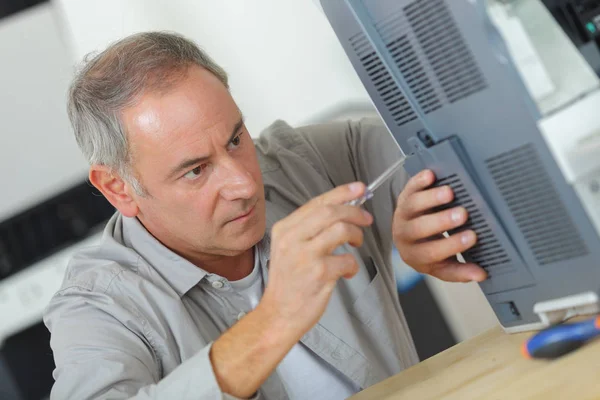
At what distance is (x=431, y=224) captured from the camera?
1.10m

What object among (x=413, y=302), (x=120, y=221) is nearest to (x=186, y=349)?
(x=120, y=221)

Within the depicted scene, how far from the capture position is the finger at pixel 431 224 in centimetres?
107

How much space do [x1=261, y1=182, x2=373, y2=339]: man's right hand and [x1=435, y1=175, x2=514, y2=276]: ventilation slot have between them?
125mm

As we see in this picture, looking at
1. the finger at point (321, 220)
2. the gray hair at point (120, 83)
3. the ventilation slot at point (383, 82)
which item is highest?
the gray hair at point (120, 83)

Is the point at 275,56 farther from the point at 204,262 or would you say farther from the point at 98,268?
the point at 98,268

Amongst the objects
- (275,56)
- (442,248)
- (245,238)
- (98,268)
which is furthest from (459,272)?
(275,56)

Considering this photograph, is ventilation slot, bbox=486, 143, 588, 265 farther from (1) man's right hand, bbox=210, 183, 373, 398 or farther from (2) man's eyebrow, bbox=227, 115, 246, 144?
(2) man's eyebrow, bbox=227, 115, 246, 144

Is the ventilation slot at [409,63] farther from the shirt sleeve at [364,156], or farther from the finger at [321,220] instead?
the shirt sleeve at [364,156]

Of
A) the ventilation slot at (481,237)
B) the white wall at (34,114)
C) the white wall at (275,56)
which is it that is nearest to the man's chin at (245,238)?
the ventilation slot at (481,237)

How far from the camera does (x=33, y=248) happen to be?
7.70 ft

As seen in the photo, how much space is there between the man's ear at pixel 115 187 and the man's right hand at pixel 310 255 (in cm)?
51

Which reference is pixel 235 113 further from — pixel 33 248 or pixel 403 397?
pixel 33 248

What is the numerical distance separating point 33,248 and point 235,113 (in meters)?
1.21

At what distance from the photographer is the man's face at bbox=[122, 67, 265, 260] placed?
1312mm
